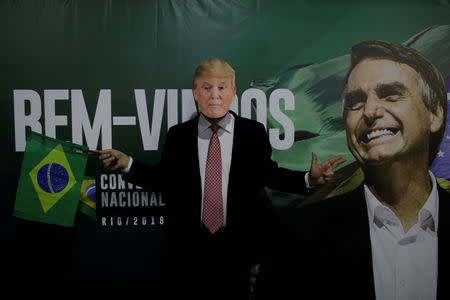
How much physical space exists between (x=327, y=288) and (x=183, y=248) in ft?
3.59

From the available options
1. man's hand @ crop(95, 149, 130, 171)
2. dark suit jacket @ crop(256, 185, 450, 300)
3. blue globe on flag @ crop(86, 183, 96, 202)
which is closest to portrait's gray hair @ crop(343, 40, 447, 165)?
dark suit jacket @ crop(256, 185, 450, 300)

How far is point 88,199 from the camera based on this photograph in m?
2.54

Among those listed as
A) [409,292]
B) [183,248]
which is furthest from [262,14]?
[409,292]

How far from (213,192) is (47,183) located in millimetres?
1141

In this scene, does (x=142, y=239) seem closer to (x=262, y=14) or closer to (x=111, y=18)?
(x=111, y=18)

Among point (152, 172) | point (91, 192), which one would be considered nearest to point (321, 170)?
point (152, 172)

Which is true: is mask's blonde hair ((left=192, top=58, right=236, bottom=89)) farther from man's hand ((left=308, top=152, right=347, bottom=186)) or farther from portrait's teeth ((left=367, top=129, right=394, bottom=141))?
portrait's teeth ((left=367, top=129, right=394, bottom=141))

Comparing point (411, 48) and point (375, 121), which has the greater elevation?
point (411, 48)

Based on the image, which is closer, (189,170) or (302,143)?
(189,170)

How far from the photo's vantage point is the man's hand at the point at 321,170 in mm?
2414

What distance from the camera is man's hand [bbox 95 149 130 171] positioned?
2.45 meters

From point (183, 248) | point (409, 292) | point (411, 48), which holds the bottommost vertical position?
point (409, 292)

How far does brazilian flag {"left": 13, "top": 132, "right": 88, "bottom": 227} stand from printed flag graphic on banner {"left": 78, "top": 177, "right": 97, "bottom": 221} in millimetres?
48

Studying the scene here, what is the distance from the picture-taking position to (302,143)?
2.63m
